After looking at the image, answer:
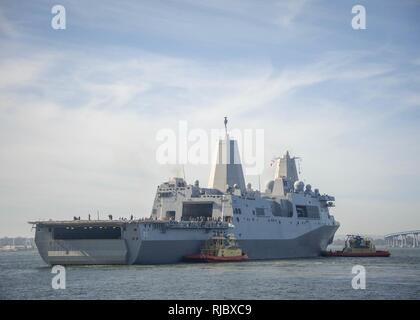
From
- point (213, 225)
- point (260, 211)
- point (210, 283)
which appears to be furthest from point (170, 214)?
point (210, 283)

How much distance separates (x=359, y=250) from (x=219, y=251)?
2784 centimetres

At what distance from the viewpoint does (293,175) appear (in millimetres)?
79125

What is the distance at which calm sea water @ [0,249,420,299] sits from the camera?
116 ft

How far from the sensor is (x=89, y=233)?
171 ft

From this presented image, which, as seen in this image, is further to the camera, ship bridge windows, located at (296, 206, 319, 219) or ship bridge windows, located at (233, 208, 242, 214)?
ship bridge windows, located at (296, 206, 319, 219)

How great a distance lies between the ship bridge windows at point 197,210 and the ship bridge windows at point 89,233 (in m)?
11.9

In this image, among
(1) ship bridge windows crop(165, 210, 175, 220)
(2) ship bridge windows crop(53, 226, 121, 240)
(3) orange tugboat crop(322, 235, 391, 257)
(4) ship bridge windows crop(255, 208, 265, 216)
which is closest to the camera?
(2) ship bridge windows crop(53, 226, 121, 240)

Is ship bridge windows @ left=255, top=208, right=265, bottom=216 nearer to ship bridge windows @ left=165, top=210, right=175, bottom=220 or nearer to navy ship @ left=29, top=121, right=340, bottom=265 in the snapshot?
navy ship @ left=29, top=121, right=340, bottom=265

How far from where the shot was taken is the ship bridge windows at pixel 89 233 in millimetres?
51969

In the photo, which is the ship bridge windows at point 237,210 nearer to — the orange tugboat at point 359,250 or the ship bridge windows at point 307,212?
the ship bridge windows at point 307,212

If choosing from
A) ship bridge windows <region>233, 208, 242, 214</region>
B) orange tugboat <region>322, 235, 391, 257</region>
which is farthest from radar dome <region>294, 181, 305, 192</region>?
ship bridge windows <region>233, 208, 242, 214</region>

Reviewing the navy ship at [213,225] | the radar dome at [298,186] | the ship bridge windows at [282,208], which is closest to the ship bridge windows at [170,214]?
the navy ship at [213,225]
